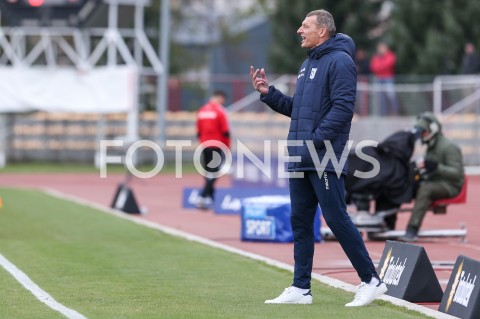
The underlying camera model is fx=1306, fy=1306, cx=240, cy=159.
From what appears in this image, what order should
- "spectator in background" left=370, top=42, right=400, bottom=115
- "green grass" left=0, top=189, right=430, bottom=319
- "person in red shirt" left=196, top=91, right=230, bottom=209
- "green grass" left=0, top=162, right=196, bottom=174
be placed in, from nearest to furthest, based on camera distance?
"green grass" left=0, top=189, right=430, bottom=319
"person in red shirt" left=196, top=91, right=230, bottom=209
"spectator in background" left=370, top=42, right=400, bottom=115
"green grass" left=0, top=162, right=196, bottom=174

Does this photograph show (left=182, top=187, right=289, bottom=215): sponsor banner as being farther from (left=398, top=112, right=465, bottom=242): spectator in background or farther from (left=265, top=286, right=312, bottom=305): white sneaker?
(left=265, top=286, right=312, bottom=305): white sneaker

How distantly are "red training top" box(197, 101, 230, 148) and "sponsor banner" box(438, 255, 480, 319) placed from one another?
1345 cm

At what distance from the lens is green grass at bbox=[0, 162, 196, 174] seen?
36091 mm

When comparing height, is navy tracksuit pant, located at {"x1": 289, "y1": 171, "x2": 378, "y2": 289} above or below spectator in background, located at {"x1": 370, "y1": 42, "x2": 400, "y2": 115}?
below

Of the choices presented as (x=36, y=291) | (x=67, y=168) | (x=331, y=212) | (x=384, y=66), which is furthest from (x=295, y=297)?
(x=67, y=168)

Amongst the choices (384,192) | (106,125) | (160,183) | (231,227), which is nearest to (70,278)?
(384,192)

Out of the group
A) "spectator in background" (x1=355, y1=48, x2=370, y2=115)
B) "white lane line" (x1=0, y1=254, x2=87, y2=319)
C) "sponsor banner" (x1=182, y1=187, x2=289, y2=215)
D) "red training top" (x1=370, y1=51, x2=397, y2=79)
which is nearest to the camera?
"white lane line" (x1=0, y1=254, x2=87, y2=319)

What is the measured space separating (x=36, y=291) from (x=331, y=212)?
105 inches

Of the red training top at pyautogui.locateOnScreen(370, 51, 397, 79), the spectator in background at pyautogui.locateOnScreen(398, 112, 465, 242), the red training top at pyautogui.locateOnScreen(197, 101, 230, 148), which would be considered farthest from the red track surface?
the red training top at pyautogui.locateOnScreen(370, 51, 397, 79)

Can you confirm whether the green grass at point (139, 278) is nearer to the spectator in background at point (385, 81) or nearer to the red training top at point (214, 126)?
the red training top at point (214, 126)

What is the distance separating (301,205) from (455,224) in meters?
9.84

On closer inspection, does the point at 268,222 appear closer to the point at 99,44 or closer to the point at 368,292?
the point at 368,292

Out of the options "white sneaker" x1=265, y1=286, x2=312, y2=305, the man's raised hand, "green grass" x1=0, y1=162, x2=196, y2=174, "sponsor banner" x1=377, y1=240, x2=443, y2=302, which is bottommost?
"green grass" x1=0, y1=162, x2=196, y2=174

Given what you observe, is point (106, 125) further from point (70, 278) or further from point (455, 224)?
point (70, 278)
